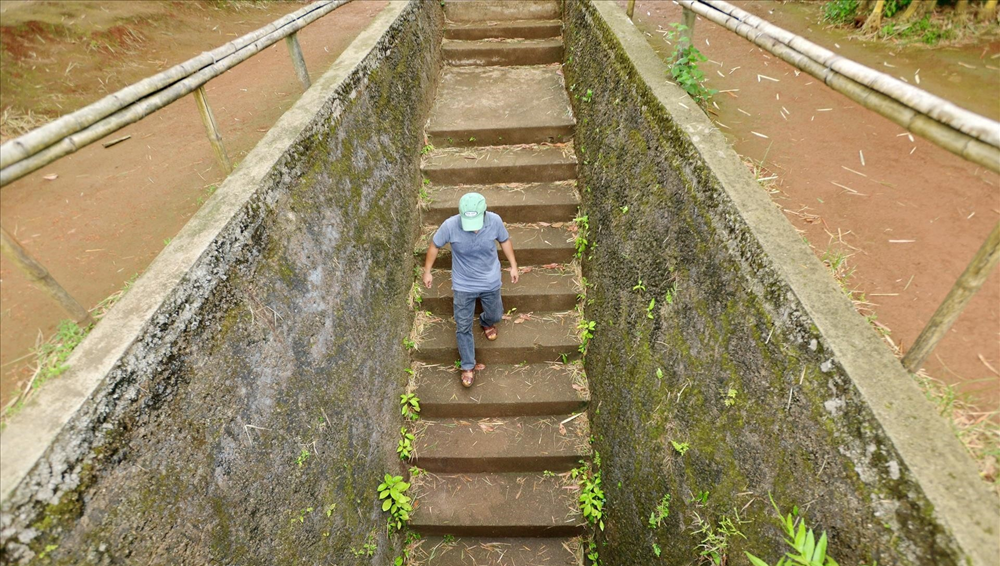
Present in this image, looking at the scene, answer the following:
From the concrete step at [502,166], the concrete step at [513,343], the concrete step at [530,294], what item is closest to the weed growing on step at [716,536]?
the concrete step at [513,343]

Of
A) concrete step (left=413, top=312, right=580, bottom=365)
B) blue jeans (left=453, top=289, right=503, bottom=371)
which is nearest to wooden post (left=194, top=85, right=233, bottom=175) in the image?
blue jeans (left=453, top=289, right=503, bottom=371)

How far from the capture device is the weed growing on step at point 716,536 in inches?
87.4

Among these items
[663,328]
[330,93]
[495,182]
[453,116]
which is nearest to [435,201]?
[495,182]

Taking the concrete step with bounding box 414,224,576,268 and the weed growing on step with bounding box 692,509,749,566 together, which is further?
the concrete step with bounding box 414,224,576,268

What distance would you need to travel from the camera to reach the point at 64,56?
15.6 ft

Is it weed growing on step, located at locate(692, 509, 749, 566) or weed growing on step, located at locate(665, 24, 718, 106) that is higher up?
weed growing on step, located at locate(665, 24, 718, 106)

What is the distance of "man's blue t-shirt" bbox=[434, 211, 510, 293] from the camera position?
3.59m

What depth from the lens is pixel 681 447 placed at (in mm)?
2646

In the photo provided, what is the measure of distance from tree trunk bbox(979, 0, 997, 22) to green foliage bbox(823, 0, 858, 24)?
3.09 feet

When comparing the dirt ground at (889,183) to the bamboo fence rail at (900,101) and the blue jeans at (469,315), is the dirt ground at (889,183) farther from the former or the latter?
the blue jeans at (469,315)

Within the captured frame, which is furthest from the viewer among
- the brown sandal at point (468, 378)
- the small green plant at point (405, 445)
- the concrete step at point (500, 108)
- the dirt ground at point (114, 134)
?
the concrete step at point (500, 108)

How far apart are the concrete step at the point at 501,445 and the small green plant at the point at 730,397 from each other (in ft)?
6.36

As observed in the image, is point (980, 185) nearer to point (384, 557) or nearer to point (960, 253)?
point (960, 253)

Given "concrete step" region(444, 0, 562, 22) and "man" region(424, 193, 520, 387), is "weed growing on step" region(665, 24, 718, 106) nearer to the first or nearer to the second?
"man" region(424, 193, 520, 387)
